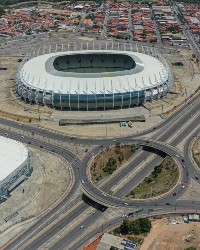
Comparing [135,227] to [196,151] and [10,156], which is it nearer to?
[10,156]

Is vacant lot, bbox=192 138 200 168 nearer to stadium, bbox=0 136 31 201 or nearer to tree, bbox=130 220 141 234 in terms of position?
tree, bbox=130 220 141 234

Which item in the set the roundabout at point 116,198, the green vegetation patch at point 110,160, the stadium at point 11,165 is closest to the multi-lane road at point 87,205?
the roundabout at point 116,198

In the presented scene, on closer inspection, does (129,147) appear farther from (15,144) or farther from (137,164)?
(15,144)

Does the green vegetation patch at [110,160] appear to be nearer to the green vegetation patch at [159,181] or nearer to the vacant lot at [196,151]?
the green vegetation patch at [159,181]

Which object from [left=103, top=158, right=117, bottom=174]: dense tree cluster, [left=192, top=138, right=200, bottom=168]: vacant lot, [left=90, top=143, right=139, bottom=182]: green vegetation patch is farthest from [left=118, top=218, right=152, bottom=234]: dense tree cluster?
[left=192, top=138, right=200, bottom=168]: vacant lot

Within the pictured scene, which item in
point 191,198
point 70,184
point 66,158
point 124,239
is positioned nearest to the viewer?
point 124,239

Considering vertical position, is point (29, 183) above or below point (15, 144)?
below

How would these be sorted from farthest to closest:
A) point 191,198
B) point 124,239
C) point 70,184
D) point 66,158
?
point 66,158, point 70,184, point 191,198, point 124,239

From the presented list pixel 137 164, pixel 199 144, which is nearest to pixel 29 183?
pixel 137 164
